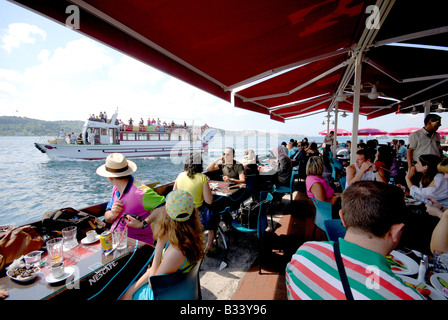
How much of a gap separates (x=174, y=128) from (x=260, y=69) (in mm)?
30942

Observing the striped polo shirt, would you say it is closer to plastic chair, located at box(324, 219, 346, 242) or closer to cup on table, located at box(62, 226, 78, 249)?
plastic chair, located at box(324, 219, 346, 242)

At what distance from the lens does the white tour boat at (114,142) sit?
816 inches

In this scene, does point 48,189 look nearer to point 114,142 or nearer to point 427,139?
point 114,142

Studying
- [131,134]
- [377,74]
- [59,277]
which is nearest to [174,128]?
[131,134]

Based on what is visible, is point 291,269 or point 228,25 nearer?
point 291,269

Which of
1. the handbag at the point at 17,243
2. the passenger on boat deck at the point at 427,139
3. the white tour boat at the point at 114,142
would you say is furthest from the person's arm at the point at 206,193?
the white tour boat at the point at 114,142

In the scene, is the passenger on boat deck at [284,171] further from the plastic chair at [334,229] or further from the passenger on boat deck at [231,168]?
the plastic chair at [334,229]

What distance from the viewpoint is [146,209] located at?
2178mm

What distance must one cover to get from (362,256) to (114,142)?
26385mm

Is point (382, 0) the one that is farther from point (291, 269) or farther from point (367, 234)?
point (291, 269)

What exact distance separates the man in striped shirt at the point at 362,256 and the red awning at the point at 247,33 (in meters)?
1.88

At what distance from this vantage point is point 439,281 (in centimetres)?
114

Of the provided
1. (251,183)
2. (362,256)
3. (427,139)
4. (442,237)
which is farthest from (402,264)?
(427,139)

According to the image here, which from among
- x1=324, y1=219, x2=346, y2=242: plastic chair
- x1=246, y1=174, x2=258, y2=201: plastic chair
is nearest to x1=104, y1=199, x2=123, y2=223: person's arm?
x1=324, y1=219, x2=346, y2=242: plastic chair
